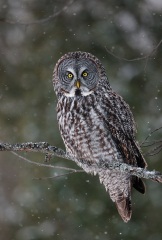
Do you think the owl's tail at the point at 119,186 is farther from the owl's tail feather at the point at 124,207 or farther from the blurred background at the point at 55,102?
the blurred background at the point at 55,102

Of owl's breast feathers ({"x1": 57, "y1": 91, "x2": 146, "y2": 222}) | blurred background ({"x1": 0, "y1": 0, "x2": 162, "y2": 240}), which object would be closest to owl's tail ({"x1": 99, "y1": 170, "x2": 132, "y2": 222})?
owl's breast feathers ({"x1": 57, "y1": 91, "x2": 146, "y2": 222})

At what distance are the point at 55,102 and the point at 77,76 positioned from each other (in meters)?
5.38

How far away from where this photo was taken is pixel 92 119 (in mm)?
6379

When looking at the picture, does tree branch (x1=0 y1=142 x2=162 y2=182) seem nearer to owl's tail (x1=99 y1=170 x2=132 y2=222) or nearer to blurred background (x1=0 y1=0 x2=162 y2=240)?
owl's tail (x1=99 y1=170 x2=132 y2=222)

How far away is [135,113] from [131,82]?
0.65m

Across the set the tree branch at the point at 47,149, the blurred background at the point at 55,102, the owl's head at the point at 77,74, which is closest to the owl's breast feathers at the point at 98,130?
the owl's head at the point at 77,74

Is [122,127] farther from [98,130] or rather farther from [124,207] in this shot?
[124,207]

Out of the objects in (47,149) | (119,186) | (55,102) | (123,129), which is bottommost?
(55,102)

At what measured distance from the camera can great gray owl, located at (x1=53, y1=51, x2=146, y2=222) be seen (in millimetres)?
6395

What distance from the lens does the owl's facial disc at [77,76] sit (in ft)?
21.6

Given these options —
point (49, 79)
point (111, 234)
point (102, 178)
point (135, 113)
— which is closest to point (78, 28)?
point (49, 79)

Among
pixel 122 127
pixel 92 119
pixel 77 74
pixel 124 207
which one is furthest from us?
pixel 124 207

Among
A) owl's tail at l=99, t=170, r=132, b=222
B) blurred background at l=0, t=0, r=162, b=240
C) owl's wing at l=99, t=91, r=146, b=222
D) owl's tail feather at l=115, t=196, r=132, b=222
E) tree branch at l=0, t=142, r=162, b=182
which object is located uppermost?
tree branch at l=0, t=142, r=162, b=182

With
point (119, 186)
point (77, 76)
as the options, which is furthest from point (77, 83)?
point (119, 186)
